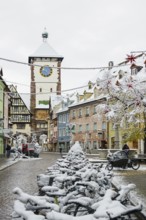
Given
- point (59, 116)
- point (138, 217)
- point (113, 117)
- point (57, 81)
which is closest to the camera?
point (138, 217)

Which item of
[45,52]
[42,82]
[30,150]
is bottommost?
[30,150]

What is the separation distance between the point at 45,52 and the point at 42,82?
9579mm

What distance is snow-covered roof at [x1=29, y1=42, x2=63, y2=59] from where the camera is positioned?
113562mm

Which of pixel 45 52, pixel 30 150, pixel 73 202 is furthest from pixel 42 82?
pixel 73 202

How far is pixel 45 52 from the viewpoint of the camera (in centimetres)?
11550

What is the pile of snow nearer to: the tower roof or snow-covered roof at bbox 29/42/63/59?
the tower roof

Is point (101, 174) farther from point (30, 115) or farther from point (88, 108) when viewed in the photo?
point (30, 115)

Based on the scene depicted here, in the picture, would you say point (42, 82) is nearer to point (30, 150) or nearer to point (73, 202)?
point (30, 150)

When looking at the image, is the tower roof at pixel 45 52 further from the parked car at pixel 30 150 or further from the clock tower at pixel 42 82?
the parked car at pixel 30 150

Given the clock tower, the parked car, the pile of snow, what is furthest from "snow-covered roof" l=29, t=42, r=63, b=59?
A: the pile of snow

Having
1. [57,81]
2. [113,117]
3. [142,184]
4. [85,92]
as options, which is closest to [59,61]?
[57,81]

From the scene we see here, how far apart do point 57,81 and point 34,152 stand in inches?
2301

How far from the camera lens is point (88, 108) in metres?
76.9

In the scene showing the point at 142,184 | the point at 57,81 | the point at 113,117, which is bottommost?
the point at 142,184
